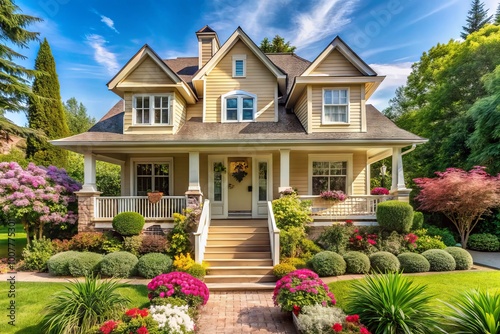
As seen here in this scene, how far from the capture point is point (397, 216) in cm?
938

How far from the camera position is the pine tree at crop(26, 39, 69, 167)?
790 inches

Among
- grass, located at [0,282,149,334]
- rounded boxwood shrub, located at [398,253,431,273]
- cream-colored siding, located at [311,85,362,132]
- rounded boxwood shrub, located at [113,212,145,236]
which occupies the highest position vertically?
cream-colored siding, located at [311,85,362,132]

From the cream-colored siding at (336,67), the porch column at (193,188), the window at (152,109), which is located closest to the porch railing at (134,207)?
the porch column at (193,188)

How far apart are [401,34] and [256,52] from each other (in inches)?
236

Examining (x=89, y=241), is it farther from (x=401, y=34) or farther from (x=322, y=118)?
(x=401, y=34)

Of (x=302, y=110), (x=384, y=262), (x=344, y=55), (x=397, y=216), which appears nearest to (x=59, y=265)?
(x=384, y=262)

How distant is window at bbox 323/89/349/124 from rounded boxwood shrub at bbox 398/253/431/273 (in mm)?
5604

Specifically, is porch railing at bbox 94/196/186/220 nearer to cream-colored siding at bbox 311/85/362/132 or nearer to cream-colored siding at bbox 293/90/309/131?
cream-colored siding at bbox 293/90/309/131

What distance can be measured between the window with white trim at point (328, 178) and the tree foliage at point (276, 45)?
14.0 meters

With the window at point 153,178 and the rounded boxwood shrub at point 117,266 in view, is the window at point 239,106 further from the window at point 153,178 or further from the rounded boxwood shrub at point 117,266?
the rounded boxwood shrub at point 117,266

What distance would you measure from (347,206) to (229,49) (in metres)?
8.34

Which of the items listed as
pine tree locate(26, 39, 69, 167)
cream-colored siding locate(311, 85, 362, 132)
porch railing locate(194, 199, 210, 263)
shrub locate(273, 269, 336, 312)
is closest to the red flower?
shrub locate(273, 269, 336, 312)

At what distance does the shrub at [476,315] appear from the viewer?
4.01m

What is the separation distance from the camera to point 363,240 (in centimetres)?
949
